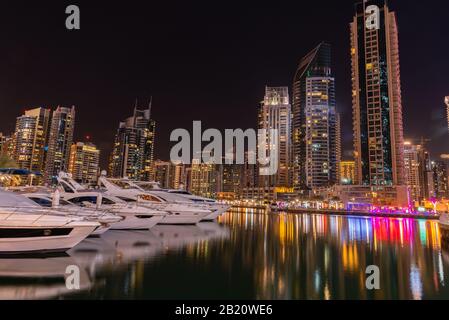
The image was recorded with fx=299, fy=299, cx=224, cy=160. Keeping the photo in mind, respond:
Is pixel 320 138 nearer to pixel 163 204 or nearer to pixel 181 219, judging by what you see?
pixel 181 219

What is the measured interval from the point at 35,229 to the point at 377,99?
136m

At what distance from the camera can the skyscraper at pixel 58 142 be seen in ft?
511

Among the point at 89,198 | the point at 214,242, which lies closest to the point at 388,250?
the point at 214,242

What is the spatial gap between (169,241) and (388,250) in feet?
51.6

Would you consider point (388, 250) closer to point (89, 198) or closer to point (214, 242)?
point (214, 242)

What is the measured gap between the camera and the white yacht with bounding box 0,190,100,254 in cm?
1412

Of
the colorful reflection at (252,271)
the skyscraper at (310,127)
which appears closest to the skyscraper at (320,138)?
the skyscraper at (310,127)

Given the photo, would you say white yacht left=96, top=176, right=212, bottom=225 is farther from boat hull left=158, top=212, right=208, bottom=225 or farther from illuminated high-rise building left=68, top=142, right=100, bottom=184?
illuminated high-rise building left=68, top=142, right=100, bottom=184

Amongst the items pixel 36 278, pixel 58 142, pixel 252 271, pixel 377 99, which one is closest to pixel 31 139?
pixel 58 142

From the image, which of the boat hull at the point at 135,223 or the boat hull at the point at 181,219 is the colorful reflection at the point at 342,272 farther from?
the boat hull at the point at 181,219

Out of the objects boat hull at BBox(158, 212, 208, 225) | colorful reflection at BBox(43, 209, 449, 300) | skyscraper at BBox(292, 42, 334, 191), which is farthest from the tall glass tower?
colorful reflection at BBox(43, 209, 449, 300)

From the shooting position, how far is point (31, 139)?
149875 mm

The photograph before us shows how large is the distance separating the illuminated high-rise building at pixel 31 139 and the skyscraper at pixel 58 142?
12.8 ft
